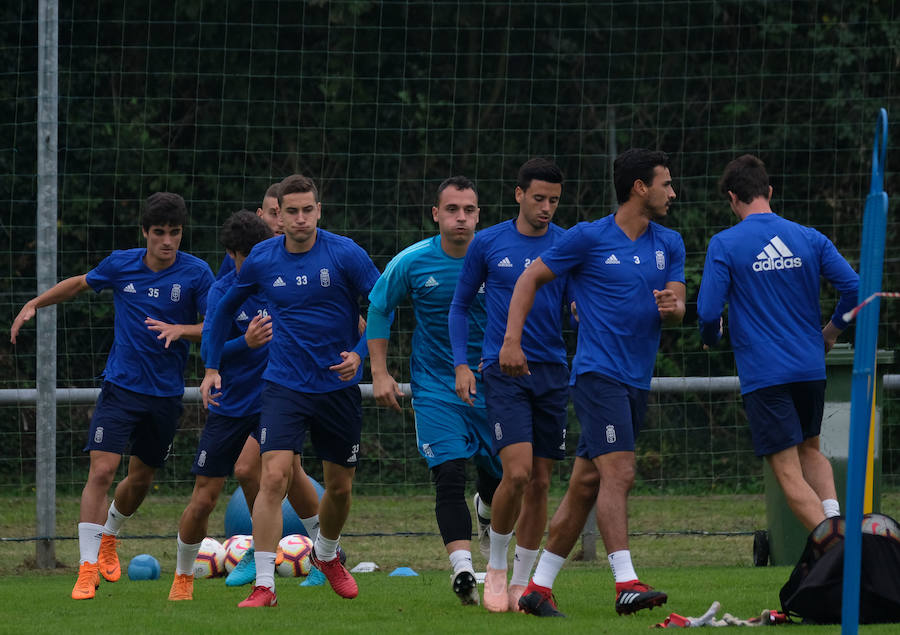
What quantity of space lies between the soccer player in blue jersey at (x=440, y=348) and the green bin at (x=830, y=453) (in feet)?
8.55

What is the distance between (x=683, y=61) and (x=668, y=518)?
641cm

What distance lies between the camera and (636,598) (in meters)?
6.23

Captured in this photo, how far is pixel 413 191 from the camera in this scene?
1680 centimetres

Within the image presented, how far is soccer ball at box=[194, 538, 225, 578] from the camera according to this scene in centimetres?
934

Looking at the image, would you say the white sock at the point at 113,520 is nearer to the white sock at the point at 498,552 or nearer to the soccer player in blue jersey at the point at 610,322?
the white sock at the point at 498,552

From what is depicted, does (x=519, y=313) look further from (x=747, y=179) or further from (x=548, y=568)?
(x=747, y=179)

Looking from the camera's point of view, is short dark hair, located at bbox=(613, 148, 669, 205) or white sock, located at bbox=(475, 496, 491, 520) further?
white sock, located at bbox=(475, 496, 491, 520)

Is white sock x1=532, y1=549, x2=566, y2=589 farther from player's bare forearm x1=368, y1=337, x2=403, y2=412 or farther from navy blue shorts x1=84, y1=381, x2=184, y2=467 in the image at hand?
navy blue shorts x1=84, y1=381, x2=184, y2=467

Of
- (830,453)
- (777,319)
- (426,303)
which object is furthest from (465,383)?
(830,453)

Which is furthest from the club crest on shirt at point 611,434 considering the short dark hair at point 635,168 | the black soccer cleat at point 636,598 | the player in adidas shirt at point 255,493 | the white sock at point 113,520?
the white sock at point 113,520

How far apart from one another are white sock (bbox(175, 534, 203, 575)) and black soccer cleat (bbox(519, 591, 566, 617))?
2.20 m

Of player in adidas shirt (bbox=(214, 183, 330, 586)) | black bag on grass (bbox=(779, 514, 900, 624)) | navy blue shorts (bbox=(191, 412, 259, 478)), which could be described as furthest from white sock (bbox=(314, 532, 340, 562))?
black bag on grass (bbox=(779, 514, 900, 624))

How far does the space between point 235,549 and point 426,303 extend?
2.67m

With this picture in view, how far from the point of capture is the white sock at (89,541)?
27.3 feet
